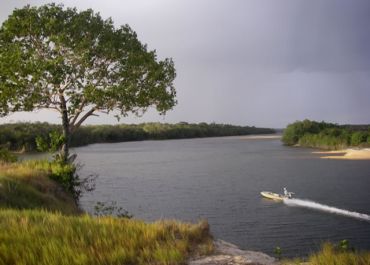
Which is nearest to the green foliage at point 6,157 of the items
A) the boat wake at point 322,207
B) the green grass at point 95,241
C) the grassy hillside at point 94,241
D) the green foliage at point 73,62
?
the green foliage at point 73,62

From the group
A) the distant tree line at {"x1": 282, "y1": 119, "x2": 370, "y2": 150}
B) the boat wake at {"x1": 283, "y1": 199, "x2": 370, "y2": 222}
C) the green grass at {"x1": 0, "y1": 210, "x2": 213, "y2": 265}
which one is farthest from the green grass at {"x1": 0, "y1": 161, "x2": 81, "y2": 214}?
the distant tree line at {"x1": 282, "y1": 119, "x2": 370, "y2": 150}

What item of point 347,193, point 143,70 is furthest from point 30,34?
point 347,193

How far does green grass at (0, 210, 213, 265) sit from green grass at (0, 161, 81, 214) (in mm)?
5955

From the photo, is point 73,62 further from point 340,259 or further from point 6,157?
point 340,259

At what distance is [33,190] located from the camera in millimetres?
19453

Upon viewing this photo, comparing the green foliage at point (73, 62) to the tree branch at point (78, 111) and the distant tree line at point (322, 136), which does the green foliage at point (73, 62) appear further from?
the distant tree line at point (322, 136)

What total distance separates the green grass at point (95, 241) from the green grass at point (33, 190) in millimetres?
5955

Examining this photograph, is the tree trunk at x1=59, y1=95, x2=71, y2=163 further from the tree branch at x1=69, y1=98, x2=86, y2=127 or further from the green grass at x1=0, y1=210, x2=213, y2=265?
the green grass at x1=0, y1=210, x2=213, y2=265

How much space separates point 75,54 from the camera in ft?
82.5

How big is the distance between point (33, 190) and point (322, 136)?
139 metres

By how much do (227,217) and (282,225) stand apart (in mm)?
4716

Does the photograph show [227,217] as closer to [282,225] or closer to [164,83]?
[282,225]

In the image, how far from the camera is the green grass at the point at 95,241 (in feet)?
27.8

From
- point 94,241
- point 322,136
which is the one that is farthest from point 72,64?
point 322,136
